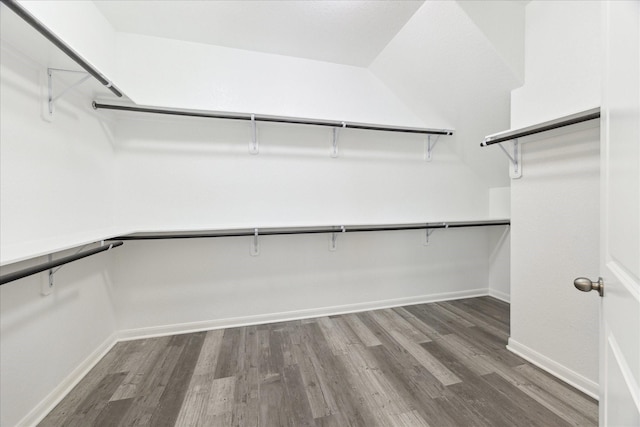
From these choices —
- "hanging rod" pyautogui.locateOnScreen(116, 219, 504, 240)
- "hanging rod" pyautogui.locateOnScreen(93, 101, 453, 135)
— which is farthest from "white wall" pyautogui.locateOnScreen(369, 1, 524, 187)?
"hanging rod" pyautogui.locateOnScreen(116, 219, 504, 240)

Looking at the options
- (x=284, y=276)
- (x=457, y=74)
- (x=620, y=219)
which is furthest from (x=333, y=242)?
(x=620, y=219)

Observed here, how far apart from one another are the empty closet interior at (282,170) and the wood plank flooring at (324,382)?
0.18 metres

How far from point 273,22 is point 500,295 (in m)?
3.11

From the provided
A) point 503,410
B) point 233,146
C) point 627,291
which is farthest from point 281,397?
point 233,146

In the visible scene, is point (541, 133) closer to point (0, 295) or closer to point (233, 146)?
point (233, 146)

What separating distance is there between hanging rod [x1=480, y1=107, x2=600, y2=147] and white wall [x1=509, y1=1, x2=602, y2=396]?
0.46 feet

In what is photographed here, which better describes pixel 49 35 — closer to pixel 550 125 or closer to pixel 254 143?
pixel 254 143

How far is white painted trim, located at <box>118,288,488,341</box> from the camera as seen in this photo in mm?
2041

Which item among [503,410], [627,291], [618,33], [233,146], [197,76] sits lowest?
[503,410]

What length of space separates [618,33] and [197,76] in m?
2.24

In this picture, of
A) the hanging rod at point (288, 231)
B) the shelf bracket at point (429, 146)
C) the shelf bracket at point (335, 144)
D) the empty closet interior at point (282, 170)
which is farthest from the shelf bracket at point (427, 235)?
the shelf bracket at point (335, 144)

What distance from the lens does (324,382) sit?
4.99 ft

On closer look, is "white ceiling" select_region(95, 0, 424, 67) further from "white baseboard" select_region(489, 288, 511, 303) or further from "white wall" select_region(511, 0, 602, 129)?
"white baseboard" select_region(489, 288, 511, 303)

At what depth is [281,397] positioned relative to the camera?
1.41 m
